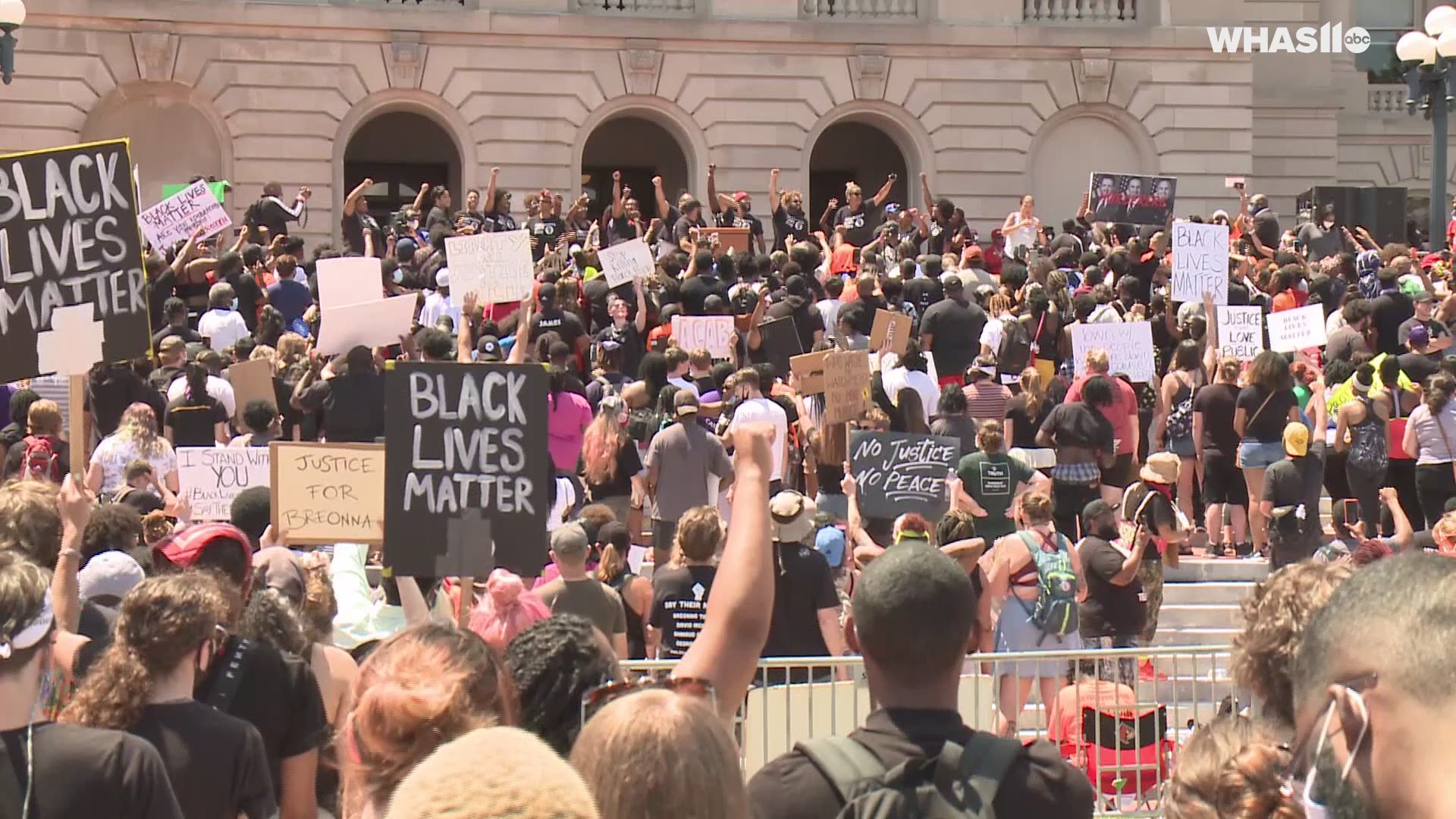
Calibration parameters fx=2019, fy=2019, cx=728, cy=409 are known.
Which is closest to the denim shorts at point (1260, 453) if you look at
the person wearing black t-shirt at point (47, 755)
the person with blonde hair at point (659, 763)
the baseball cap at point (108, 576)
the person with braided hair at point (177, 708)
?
the baseball cap at point (108, 576)

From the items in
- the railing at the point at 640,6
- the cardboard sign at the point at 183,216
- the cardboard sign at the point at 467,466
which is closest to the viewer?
the cardboard sign at the point at 467,466

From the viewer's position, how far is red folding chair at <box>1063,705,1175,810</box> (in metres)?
7.71

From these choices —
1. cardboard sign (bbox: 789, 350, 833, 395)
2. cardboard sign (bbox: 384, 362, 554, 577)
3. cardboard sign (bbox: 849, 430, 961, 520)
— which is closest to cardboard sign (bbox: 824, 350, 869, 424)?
cardboard sign (bbox: 789, 350, 833, 395)

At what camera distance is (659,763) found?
3062 mm

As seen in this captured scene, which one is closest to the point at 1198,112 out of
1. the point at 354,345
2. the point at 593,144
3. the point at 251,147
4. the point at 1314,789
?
the point at 593,144

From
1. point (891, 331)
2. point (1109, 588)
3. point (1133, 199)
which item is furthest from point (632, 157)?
point (1109, 588)

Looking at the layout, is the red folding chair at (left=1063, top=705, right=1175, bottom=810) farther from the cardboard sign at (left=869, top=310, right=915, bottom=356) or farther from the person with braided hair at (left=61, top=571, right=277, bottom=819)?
the cardboard sign at (left=869, top=310, right=915, bottom=356)

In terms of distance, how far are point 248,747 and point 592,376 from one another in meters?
11.1

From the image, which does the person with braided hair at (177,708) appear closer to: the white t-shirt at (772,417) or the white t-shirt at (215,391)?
the white t-shirt at (772,417)

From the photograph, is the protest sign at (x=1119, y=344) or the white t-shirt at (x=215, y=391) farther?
the protest sign at (x=1119, y=344)

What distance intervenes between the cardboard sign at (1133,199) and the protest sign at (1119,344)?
10.5m

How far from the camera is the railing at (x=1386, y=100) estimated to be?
39.3 meters

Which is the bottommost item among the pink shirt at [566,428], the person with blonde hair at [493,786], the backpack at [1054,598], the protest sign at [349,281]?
the backpack at [1054,598]

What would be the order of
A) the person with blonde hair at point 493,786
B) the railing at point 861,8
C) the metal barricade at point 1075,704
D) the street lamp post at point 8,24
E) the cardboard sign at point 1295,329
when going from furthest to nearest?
the railing at point 861,8 < the street lamp post at point 8,24 < the cardboard sign at point 1295,329 < the metal barricade at point 1075,704 < the person with blonde hair at point 493,786
